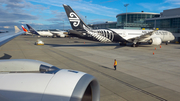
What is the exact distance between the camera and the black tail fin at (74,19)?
89.7ft

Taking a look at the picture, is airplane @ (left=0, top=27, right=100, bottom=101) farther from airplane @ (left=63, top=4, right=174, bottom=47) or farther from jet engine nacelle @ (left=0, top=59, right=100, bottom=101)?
airplane @ (left=63, top=4, right=174, bottom=47)

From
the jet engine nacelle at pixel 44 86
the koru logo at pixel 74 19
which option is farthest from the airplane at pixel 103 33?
the jet engine nacelle at pixel 44 86

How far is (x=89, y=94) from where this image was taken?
12.4ft

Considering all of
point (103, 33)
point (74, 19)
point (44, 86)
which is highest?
point (74, 19)

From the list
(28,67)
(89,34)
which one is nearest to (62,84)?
(28,67)

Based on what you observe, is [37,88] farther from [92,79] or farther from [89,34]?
[89,34]

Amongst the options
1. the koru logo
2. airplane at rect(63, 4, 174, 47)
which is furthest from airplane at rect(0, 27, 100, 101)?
the koru logo

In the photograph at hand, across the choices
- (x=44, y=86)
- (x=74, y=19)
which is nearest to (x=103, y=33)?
(x=74, y=19)

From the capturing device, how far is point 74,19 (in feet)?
91.4

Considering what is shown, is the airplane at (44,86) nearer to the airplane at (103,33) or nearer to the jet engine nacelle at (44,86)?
the jet engine nacelle at (44,86)

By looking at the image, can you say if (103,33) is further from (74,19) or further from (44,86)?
(44,86)

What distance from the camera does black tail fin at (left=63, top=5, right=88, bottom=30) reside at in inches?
1077

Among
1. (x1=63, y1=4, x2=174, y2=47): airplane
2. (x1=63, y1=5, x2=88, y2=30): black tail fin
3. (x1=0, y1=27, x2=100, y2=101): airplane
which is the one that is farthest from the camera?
(x1=63, y1=4, x2=174, y2=47): airplane

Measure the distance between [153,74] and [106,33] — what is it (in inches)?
747
